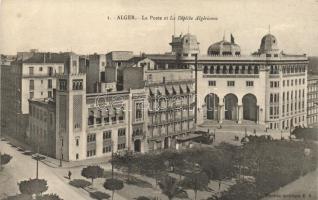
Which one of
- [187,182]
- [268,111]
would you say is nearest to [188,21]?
[187,182]

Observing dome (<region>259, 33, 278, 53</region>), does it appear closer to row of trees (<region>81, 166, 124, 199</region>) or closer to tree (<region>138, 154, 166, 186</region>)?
tree (<region>138, 154, 166, 186</region>)

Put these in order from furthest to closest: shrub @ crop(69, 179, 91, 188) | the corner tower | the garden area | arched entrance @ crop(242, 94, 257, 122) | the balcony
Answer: arched entrance @ crop(242, 94, 257, 122)
the balcony
the corner tower
shrub @ crop(69, 179, 91, 188)
the garden area

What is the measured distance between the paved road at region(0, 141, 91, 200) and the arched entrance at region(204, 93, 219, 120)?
1258 centimetres

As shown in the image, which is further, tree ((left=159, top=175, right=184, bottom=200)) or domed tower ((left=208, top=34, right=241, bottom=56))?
domed tower ((left=208, top=34, right=241, bottom=56))

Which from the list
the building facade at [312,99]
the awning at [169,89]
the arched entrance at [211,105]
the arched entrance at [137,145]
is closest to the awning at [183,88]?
the awning at [169,89]

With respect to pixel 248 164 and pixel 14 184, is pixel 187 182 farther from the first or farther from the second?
pixel 14 184

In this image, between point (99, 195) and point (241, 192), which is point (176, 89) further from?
point (99, 195)

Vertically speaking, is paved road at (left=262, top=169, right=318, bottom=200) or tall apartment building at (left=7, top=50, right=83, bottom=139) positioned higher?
tall apartment building at (left=7, top=50, right=83, bottom=139)

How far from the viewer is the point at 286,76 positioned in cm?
2617

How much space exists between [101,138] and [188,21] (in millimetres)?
6315

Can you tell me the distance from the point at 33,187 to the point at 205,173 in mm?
5414

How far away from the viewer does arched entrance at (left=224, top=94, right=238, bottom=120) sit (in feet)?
86.8

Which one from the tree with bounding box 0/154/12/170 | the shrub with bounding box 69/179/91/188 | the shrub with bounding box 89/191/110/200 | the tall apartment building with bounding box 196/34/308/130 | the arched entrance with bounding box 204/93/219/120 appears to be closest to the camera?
the tree with bounding box 0/154/12/170

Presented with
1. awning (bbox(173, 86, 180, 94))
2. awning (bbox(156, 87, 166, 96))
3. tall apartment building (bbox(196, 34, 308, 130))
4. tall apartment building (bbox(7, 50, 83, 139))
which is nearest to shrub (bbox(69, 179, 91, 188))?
tall apartment building (bbox(7, 50, 83, 139))
